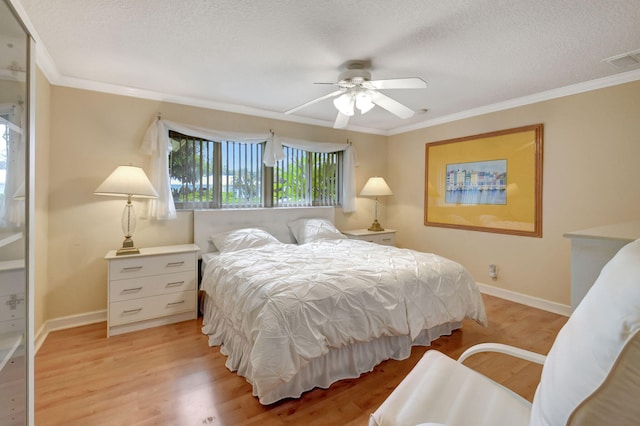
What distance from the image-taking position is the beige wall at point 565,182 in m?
2.76

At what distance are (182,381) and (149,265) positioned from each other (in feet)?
4.06

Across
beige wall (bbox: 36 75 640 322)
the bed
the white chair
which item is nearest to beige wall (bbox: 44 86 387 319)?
beige wall (bbox: 36 75 640 322)

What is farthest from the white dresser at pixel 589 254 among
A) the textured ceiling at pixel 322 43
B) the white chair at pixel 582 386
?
the textured ceiling at pixel 322 43

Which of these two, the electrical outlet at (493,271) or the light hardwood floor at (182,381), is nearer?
the light hardwood floor at (182,381)

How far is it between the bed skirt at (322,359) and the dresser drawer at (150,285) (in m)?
0.60

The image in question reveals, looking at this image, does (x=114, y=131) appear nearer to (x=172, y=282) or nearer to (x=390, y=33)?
(x=172, y=282)

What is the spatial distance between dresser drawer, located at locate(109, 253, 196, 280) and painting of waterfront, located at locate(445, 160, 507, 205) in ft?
11.6

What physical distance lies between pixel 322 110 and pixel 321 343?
3.03 metres

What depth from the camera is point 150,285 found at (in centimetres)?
279

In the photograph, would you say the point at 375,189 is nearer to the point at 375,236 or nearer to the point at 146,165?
the point at 375,236

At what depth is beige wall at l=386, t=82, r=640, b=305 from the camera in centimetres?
276

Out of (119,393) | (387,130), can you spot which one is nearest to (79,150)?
(119,393)

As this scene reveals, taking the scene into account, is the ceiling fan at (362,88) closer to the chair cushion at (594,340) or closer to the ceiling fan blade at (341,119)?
the ceiling fan blade at (341,119)

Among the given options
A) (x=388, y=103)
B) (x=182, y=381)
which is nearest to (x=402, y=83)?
(x=388, y=103)
